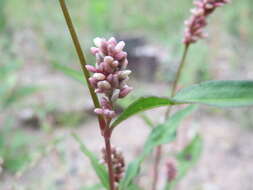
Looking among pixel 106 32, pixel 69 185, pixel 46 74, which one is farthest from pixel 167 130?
pixel 46 74

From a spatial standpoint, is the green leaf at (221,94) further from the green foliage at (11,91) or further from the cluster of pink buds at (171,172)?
the green foliage at (11,91)

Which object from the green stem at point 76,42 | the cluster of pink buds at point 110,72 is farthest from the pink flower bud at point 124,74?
the green stem at point 76,42

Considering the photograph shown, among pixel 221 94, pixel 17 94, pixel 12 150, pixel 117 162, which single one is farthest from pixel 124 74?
pixel 12 150

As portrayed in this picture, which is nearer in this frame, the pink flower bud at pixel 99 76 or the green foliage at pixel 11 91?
the pink flower bud at pixel 99 76

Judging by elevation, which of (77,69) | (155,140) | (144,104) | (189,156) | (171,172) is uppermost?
(144,104)

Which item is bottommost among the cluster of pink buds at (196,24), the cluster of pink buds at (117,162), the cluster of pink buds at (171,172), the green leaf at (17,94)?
the green leaf at (17,94)

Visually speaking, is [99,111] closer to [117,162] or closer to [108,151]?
[108,151]

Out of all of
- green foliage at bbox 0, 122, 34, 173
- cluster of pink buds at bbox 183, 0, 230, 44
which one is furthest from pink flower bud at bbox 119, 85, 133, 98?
green foliage at bbox 0, 122, 34, 173
